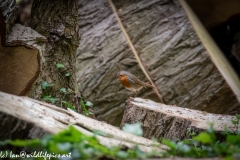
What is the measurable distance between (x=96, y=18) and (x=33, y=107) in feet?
9.29

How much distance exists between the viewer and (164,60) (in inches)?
173

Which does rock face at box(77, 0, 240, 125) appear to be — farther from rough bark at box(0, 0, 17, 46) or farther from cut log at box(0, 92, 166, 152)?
cut log at box(0, 92, 166, 152)

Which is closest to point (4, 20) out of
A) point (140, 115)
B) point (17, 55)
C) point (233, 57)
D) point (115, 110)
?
point (17, 55)

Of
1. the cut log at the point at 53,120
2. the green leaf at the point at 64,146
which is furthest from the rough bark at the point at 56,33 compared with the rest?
the green leaf at the point at 64,146

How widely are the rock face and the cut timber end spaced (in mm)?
1047

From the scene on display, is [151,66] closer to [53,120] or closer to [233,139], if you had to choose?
[53,120]

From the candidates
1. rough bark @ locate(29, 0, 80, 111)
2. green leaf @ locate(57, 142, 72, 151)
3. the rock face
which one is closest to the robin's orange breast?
the rock face

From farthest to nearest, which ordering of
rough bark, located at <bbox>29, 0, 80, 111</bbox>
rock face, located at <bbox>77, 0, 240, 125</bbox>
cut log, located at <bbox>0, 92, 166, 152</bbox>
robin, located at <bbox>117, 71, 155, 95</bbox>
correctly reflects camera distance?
1. rock face, located at <bbox>77, 0, 240, 125</bbox>
2. robin, located at <bbox>117, 71, 155, 95</bbox>
3. rough bark, located at <bbox>29, 0, 80, 111</bbox>
4. cut log, located at <bbox>0, 92, 166, 152</bbox>

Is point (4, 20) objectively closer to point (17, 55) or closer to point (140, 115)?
point (17, 55)

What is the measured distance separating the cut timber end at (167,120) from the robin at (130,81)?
604 mm

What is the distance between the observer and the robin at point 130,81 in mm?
3869

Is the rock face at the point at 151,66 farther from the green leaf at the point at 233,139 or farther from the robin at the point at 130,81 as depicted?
the green leaf at the point at 233,139

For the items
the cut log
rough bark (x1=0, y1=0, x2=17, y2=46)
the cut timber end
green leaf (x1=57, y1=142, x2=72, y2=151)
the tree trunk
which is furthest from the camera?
the cut timber end

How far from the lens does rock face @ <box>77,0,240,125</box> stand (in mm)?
4293
